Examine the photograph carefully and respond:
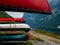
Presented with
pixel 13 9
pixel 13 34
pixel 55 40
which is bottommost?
pixel 55 40

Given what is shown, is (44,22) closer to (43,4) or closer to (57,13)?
(57,13)

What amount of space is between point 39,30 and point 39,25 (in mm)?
112

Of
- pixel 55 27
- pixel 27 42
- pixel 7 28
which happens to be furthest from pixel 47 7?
pixel 55 27

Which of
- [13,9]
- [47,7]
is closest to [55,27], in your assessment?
[47,7]

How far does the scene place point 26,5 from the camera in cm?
158

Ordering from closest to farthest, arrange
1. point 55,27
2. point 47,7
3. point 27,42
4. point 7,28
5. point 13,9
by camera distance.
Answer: point 13,9 < point 47,7 < point 27,42 < point 7,28 < point 55,27

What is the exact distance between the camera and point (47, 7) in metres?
1.70

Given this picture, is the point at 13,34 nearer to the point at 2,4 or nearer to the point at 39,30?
the point at 39,30

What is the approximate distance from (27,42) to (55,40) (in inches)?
37.1

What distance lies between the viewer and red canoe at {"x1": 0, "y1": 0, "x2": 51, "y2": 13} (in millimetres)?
1513

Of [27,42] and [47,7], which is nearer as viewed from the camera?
[47,7]

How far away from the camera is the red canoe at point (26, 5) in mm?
1513

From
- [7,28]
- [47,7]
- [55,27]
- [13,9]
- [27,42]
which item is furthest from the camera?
[55,27]

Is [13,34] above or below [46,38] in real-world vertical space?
above
